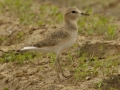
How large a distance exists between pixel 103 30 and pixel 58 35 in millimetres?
2066

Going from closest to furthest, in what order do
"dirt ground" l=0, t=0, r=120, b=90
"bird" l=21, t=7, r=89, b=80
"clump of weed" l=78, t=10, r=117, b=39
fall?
"dirt ground" l=0, t=0, r=120, b=90
"bird" l=21, t=7, r=89, b=80
"clump of weed" l=78, t=10, r=117, b=39

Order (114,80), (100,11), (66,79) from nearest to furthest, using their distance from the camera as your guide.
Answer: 1. (114,80)
2. (66,79)
3. (100,11)

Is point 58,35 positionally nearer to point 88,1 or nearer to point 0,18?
point 0,18

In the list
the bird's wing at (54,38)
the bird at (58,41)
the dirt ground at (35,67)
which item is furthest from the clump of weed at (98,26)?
the bird's wing at (54,38)

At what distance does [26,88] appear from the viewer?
8.66m

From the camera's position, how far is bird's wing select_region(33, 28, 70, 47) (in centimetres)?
855

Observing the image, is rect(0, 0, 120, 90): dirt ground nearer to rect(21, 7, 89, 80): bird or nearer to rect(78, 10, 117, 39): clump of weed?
rect(78, 10, 117, 39): clump of weed

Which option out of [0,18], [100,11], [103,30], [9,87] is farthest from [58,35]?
[100,11]

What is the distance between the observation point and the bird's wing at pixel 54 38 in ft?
28.1

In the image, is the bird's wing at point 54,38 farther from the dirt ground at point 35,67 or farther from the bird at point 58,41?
the dirt ground at point 35,67

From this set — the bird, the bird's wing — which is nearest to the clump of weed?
the bird

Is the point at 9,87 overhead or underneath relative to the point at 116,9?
underneath

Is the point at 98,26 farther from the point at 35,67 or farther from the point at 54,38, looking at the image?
the point at 54,38

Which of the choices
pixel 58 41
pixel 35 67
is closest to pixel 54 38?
pixel 58 41
